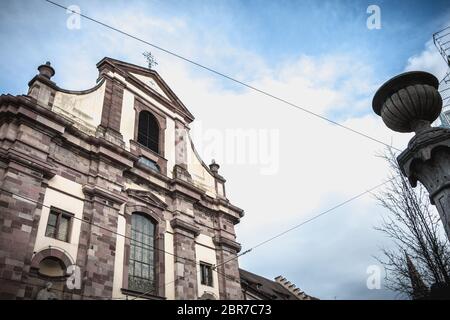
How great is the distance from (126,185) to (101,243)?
131 inches

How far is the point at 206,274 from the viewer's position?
17438 millimetres

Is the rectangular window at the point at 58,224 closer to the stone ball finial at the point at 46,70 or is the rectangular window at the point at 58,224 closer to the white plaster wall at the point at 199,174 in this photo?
the stone ball finial at the point at 46,70


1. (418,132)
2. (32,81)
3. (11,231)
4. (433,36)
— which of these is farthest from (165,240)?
(433,36)

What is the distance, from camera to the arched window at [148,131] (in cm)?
1870

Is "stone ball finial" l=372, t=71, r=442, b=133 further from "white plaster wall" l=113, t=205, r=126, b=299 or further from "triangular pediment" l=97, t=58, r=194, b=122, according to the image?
"triangular pediment" l=97, t=58, r=194, b=122

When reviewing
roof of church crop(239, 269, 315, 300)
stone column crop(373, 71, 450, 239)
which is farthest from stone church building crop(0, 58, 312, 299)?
stone column crop(373, 71, 450, 239)

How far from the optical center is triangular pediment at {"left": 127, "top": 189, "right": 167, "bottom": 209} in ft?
51.7

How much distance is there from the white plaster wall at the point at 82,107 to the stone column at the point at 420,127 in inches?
490

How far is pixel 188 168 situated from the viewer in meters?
20.7

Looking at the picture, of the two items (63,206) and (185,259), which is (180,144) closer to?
(185,259)

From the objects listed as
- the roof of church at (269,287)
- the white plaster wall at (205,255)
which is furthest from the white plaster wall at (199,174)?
the roof of church at (269,287)

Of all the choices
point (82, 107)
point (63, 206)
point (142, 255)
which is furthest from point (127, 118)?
point (142, 255)
